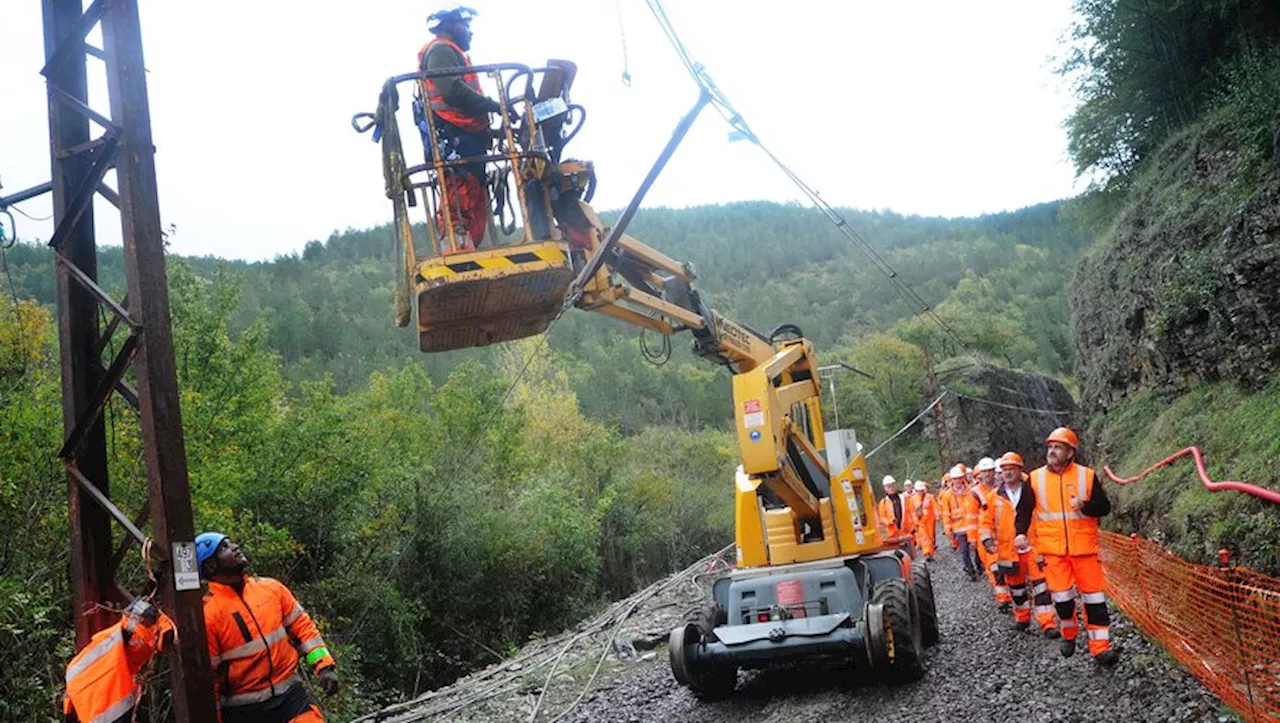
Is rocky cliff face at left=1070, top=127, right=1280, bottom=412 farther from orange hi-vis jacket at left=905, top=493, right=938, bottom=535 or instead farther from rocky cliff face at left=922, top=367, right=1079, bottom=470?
rocky cliff face at left=922, top=367, right=1079, bottom=470

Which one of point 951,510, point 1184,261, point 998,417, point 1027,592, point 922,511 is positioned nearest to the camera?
point 1027,592

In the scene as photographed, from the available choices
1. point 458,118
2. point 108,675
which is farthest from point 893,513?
point 108,675

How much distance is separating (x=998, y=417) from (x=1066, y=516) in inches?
1447

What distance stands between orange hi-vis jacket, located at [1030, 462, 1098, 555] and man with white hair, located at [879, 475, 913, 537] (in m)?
10.2

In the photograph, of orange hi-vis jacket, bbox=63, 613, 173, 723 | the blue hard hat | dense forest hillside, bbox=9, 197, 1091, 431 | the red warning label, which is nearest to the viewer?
orange hi-vis jacket, bbox=63, 613, 173, 723

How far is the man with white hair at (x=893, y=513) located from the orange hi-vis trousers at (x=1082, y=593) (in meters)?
10.1

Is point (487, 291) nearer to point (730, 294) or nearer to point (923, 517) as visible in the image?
point (923, 517)

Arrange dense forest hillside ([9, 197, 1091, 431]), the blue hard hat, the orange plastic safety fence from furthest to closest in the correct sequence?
dense forest hillside ([9, 197, 1091, 431])
the orange plastic safety fence
the blue hard hat

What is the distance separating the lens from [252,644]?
5.57 m

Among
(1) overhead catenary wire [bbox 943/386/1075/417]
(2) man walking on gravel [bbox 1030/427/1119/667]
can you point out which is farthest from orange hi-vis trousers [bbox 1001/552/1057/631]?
(1) overhead catenary wire [bbox 943/386/1075/417]

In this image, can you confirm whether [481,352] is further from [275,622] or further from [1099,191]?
[275,622]

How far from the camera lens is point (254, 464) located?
1608cm

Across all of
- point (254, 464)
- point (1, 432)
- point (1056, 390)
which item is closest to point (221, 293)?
point (254, 464)

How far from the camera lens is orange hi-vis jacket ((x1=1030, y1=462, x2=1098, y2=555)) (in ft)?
25.7
